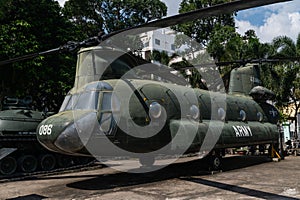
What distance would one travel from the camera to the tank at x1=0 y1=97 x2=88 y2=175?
13580 millimetres

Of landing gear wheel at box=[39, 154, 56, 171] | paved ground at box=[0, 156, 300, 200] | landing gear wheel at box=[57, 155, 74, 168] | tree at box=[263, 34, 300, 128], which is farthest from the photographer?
tree at box=[263, 34, 300, 128]

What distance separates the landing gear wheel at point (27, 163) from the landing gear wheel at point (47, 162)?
0.28 m

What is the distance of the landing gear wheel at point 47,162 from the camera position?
14.6 m

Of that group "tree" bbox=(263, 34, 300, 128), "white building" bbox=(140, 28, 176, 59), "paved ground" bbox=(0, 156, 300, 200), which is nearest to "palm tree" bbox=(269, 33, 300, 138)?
"tree" bbox=(263, 34, 300, 128)

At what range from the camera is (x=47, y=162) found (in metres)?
14.9

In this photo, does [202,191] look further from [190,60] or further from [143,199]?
[190,60]

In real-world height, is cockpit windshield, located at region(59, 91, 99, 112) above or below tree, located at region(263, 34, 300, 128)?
below

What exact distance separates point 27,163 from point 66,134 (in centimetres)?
614

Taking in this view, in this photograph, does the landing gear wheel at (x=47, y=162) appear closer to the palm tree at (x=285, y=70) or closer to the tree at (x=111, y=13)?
the tree at (x=111, y=13)

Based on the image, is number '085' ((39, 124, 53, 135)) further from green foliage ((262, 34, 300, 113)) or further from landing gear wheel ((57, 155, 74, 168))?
green foliage ((262, 34, 300, 113))

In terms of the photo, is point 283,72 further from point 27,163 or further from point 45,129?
point 45,129

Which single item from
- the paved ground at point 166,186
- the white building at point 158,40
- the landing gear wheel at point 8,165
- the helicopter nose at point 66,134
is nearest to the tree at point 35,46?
the landing gear wheel at point 8,165

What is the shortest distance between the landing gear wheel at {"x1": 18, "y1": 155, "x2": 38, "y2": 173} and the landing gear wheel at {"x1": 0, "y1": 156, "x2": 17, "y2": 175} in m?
0.22

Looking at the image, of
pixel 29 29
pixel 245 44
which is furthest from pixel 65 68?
pixel 245 44
